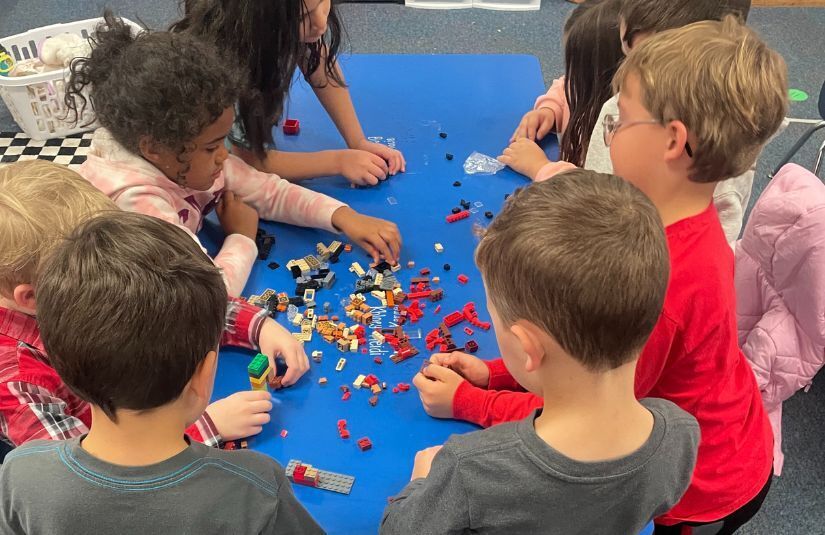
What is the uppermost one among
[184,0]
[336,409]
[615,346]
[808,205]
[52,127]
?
[184,0]

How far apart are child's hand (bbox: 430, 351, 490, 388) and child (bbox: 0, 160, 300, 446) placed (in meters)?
0.40

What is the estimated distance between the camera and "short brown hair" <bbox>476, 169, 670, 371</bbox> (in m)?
0.76

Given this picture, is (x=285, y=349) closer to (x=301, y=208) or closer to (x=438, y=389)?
(x=438, y=389)

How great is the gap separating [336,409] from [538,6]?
10.8ft

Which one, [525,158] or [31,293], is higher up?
[31,293]

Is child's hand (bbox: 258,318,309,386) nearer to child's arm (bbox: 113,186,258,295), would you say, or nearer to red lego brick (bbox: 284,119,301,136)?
child's arm (bbox: 113,186,258,295)

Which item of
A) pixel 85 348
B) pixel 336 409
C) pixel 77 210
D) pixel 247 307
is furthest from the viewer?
pixel 247 307

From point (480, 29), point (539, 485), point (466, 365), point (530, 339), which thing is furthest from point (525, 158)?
point (480, 29)

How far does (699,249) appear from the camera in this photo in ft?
3.42

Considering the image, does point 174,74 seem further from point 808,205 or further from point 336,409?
point 808,205

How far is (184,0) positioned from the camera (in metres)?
1.63

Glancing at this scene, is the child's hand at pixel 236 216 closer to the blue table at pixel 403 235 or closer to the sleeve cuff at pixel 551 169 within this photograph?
the blue table at pixel 403 235

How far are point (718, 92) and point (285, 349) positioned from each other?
827 mm

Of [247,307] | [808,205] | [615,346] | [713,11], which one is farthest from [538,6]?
[615,346]
